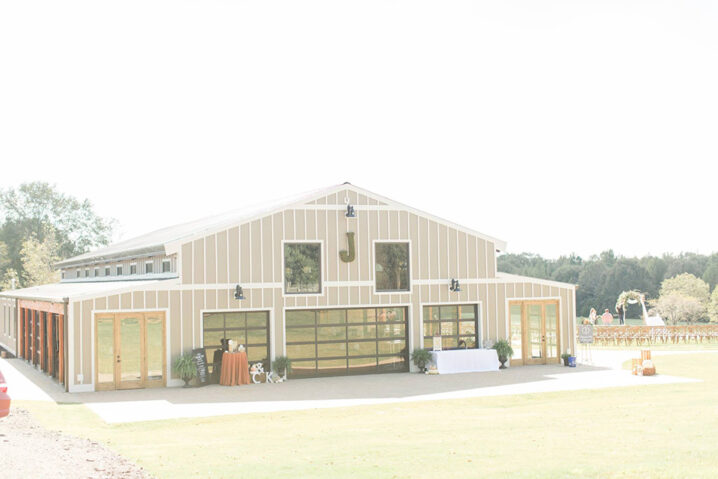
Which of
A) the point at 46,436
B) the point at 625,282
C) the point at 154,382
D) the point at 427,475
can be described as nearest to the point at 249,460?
the point at 427,475

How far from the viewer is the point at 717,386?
1842 centimetres

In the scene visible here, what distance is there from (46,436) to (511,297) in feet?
51.0

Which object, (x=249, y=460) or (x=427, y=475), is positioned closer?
(x=427, y=475)

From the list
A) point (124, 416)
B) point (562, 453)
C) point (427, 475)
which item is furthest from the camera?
point (124, 416)

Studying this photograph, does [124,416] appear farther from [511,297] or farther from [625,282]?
[625,282]

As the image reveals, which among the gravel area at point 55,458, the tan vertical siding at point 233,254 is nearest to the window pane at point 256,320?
the tan vertical siding at point 233,254

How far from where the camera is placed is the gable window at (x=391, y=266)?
22.5 m

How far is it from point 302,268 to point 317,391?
4.08 metres

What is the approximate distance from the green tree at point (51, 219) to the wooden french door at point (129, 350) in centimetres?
5565

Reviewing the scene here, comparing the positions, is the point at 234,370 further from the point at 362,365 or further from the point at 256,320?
the point at 362,365

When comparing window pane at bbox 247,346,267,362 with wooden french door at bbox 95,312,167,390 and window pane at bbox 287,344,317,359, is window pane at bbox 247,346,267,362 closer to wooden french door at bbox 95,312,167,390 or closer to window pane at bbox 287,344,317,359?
window pane at bbox 287,344,317,359

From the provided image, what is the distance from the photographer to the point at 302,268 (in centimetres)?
2161

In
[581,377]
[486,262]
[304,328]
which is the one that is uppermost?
[486,262]

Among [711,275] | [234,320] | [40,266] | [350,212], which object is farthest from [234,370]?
[711,275]
